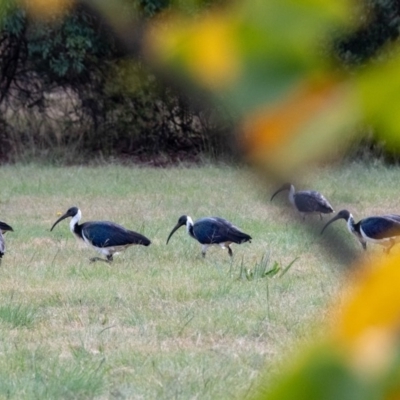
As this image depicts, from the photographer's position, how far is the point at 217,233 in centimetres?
780

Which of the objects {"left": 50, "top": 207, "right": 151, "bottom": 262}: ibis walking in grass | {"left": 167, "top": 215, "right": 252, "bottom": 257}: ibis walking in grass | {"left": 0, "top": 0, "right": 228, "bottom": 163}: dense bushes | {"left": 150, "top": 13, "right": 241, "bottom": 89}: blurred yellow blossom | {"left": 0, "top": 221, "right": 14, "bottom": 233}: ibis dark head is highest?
{"left": 150, "top": 13, "right": 241, "bottom": 89}: blurred yellow blossom

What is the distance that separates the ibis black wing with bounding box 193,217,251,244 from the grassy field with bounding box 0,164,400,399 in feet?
0.45

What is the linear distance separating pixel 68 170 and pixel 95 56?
213 cm

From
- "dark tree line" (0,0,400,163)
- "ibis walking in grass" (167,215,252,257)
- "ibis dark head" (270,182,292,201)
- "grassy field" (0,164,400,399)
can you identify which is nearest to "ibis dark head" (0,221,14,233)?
"grassy field" (0,164,400,399)

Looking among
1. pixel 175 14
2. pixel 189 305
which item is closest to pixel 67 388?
pixel 189 305

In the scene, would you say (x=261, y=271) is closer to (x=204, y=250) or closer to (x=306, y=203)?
(x=204, y=250)

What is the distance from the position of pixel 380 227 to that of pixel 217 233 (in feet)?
3.83

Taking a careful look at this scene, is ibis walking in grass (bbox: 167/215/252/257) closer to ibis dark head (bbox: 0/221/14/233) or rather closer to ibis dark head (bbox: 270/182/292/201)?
ibis dark head (bbox: 0/221/14/233)

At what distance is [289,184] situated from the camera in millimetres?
723

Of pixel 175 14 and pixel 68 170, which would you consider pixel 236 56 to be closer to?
pixel 175 14

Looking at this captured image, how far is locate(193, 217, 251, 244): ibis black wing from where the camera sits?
779 centimetres

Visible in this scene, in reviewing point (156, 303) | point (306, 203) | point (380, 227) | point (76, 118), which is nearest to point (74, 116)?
point (76, 118)

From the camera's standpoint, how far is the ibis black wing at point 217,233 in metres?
→ 7.79

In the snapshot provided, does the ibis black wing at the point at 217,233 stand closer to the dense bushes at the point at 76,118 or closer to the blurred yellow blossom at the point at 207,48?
the blurred yellow blossom at the point at 207,48
